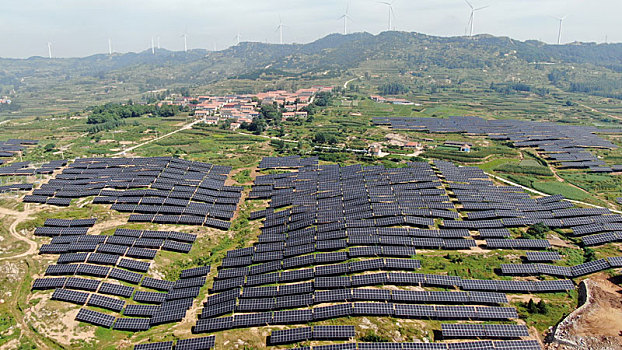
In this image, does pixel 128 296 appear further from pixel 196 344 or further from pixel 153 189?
pixel 153 189

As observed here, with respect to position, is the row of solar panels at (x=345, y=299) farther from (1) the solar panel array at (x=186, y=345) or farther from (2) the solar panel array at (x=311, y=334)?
(1) the solar panel array at (x=186, y=345)

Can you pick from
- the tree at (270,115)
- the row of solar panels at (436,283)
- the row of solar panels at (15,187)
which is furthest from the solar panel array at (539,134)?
the row of solar panels at (15,187)

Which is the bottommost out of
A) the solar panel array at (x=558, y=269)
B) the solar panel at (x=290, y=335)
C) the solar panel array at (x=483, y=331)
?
the solar panel at (x=290, y=335)

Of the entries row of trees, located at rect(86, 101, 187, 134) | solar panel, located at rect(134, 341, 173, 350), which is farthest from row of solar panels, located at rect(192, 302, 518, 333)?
row of trees, located at rect(86, 101, 187, 134)

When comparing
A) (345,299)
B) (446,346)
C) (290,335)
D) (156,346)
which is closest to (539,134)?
(345,299)

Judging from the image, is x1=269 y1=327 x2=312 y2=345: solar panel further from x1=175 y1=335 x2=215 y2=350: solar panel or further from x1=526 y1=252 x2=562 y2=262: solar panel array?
x1=526 y1=252 x2=562 y2=262: solar panel array

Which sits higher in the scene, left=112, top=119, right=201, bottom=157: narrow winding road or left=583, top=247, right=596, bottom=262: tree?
left=112, top=119, right=201, bottom=157: narrow winding road

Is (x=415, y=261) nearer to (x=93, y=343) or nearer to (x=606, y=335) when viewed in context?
(x=606, y=335)
